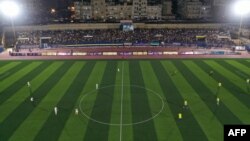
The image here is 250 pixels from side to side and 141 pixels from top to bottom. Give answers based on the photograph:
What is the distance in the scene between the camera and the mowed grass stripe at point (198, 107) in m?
30.1

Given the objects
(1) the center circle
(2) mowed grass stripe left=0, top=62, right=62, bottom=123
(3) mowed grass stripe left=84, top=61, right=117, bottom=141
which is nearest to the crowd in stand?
(2) mowed grass stripe left=0, top=62, right=62, bottom=123

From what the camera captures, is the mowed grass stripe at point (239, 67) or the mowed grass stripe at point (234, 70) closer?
the mowed grass stripe at point (234, 70)

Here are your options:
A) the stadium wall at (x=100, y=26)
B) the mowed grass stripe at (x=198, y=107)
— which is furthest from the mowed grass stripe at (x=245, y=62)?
the stadium wall at (x=100, y=26)

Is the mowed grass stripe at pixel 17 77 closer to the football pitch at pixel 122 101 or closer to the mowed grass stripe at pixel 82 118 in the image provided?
the football pitch at pixel 122 101

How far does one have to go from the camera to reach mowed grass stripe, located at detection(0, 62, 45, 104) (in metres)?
41.8

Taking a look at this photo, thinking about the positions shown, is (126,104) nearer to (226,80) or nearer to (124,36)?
(226,80)

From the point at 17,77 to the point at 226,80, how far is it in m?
38.0

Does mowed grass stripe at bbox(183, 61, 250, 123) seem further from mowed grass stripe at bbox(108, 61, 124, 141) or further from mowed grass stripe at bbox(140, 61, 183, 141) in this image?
mowed grass stripe at bbox(108, 61, 124, 141)

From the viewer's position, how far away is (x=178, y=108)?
36.0 metres

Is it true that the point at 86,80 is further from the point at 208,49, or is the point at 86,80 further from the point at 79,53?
the point at 208,49

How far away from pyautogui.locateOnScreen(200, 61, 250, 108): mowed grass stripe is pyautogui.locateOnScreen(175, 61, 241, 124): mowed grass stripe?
2.70 metres

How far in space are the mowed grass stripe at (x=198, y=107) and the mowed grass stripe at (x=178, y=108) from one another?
602 mm

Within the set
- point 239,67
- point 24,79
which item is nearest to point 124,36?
point 239,67

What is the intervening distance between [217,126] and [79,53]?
49.1 meters
